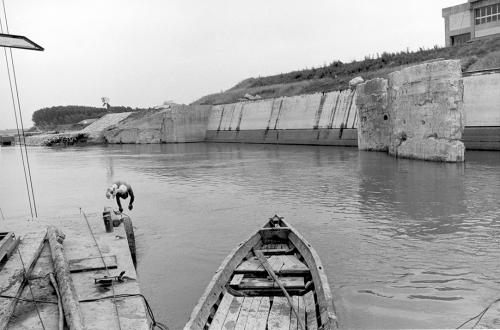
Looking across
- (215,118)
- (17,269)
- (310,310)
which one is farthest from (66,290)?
(215,118)

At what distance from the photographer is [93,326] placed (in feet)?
15.9

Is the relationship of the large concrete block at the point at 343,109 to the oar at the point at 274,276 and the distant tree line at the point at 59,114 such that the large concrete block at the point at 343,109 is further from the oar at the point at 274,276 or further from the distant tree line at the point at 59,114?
the distant tree line at the point at 59,114

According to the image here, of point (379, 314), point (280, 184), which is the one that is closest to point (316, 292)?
point (379, 314)

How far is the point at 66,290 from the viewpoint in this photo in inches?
209

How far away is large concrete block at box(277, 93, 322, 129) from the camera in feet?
107

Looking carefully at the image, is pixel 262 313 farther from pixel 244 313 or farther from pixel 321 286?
pixel 321 286

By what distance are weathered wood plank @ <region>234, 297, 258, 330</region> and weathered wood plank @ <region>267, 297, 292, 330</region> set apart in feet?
0.85

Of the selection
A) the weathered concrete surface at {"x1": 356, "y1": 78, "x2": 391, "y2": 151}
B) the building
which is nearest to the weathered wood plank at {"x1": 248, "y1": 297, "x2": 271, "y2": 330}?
the weathered concrete surface at {"x1": 356, "y1": 78, "x2": 391, "y2": 151}

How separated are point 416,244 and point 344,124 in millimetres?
21681

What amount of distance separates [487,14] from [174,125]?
1183 inches

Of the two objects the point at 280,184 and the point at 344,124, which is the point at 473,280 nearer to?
the point at 280,184

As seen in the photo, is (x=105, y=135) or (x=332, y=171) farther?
(x=105, y=135)

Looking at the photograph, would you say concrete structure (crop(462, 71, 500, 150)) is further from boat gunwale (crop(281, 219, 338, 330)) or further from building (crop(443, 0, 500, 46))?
building (crop(443, 0, 500, 46))

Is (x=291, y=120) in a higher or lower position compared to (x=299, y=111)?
lower
